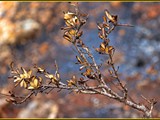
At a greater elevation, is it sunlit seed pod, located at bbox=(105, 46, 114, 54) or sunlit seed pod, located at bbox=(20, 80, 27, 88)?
sunlit seed pod, located at bbox=(105, 46, 114, 54)

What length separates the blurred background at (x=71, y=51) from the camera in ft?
29.1

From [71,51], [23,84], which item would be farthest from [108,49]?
[71,51]

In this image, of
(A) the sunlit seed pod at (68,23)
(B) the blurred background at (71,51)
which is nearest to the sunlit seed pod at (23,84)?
(A) the sunlit seed pod at (68,23)

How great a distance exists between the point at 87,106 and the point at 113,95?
7308 mm

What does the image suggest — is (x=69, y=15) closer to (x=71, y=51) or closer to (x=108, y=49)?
(x=108, y=49)

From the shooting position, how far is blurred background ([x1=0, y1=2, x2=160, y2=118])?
8875 millimetres

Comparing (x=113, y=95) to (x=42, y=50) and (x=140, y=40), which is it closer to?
(x=140, y=40)

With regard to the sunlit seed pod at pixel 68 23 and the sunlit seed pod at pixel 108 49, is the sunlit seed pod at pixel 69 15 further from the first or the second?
the sunlit seed pod at pixel 108 49

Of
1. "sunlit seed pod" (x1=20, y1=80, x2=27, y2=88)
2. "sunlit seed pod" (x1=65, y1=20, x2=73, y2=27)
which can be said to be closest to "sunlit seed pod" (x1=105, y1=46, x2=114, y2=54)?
"sunlit seed pod" (x1=65, y1=20, x2=73, y2=27)

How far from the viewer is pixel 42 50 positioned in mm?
12078

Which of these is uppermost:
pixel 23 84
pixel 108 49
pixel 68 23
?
pixel 68 23

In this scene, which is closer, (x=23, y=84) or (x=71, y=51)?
(x=23, y=84)

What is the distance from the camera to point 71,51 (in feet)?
38.1

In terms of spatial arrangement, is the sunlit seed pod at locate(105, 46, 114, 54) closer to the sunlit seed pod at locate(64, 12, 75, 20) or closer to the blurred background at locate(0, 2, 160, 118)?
the sunlit seed pod at locate(64, 12, 75, 20)
